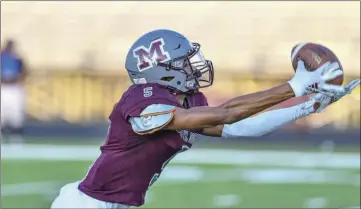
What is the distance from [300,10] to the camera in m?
15.8

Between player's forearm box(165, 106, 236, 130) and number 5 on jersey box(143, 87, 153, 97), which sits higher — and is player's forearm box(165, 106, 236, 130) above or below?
below

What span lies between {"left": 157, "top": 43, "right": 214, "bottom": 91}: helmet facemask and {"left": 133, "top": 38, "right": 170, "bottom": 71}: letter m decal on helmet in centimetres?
3

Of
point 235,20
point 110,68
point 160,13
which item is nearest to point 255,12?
point 235,20

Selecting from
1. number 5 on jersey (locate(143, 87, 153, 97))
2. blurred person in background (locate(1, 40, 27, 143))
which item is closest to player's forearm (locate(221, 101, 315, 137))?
number 5 on jersey (locate(143, 87, 153, 97))

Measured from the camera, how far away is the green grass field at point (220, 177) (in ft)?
21.4

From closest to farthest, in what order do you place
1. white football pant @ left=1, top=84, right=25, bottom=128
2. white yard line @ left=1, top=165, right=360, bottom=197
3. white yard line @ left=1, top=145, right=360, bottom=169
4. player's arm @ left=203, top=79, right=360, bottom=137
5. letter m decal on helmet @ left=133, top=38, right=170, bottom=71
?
player's arm @ left=203, top=79, right=360, bottom=137 → letter m decal on helmet @ left=133, top=38, right=170, bottom=71 → white yard line @ left=1, top=165, right=360, bottom=197 → white yard line @ left=1, top=145, right=360, bottom=169 → white football pant @ left=1, top=84, right=25, bottom=128

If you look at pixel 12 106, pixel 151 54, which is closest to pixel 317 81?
pixel 151 54

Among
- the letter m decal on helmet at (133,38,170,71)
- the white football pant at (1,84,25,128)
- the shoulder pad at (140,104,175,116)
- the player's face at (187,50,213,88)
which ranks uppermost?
the letter m decal on helmet at (133,38,170,71)

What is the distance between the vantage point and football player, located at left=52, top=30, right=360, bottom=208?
124 inches

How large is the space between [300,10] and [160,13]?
279 centimetres

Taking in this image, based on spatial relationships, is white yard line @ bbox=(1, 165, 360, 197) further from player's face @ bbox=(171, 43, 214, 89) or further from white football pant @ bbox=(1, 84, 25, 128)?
player's face @ bbox=(171, 43, 214, 89)

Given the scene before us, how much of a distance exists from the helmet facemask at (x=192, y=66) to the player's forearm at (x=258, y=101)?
0.90ft

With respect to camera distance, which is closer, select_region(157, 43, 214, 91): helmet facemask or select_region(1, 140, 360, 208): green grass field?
select_region(157, 43, 214, 91): helmet facemask

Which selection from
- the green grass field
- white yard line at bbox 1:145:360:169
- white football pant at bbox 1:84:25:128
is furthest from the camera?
white football pant at bbox 1:84:25:128
